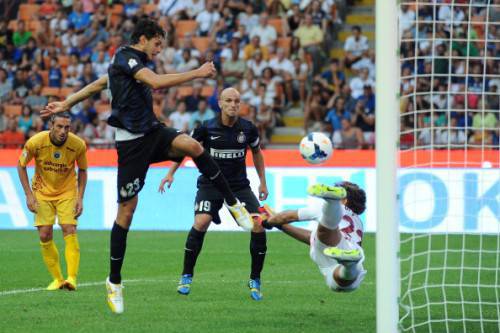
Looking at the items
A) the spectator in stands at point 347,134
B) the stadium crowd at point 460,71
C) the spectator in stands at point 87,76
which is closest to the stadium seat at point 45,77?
the spectator in stands at point 87,76

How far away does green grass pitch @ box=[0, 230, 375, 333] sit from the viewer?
29.7ft

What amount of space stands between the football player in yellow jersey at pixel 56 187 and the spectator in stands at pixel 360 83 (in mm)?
11387

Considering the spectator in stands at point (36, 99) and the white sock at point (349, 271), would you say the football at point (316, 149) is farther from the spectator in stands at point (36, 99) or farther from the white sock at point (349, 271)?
the spectator in stands at point (36, 99)

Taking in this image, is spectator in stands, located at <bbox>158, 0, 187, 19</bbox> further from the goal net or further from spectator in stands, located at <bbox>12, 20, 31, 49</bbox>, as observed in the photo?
the goal net

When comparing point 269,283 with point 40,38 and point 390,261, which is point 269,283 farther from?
point 40,38

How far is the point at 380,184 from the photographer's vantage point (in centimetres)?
756

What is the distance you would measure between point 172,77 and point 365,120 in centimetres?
1308

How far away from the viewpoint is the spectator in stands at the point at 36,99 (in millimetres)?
24031

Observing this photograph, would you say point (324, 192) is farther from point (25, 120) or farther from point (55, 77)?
point (55, 77)

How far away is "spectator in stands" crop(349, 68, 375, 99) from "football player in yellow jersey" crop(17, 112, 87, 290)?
11387 mm

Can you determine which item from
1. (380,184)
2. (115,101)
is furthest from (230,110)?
(380,184)

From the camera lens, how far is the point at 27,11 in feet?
87.3

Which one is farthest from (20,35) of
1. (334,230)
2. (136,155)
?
(334,230)

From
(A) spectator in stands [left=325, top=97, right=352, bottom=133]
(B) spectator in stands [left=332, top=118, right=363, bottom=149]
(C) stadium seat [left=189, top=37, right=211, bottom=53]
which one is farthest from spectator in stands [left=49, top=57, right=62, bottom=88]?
(B) spectator in stands [left=332, top=118, right=363, bottom=149]
